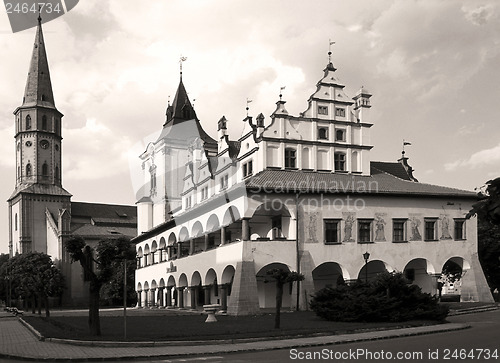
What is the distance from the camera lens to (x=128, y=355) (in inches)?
672

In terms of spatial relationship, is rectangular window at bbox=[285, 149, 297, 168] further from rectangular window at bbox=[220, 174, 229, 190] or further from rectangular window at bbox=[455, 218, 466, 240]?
rectangular window at bbox=[455, 218, 466, 240]

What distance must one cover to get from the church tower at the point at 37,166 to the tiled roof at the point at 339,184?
66665 millimetres

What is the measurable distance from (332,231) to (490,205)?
114ft

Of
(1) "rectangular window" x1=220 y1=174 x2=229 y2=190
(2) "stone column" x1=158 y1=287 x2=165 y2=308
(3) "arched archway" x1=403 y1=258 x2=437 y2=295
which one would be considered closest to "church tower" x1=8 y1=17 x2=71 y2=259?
(2) "stone column" x1=158 y1=287 x2=165 y2=308

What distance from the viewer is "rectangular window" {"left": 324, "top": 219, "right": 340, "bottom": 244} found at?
138 ft

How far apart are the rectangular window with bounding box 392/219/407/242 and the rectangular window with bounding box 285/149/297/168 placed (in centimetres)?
835

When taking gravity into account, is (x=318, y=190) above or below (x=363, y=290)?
above

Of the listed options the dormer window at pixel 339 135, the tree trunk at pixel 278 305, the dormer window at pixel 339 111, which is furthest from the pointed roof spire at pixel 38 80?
the tree trunk at pixel 278 305

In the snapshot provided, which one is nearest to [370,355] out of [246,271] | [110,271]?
[110,271]

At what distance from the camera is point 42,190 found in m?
103

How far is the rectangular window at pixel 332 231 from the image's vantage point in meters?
42.0

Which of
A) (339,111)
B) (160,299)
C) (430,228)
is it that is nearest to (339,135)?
(339,111)

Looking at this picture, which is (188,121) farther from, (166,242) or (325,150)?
(325,150)

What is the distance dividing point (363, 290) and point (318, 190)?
12206 millimetres
